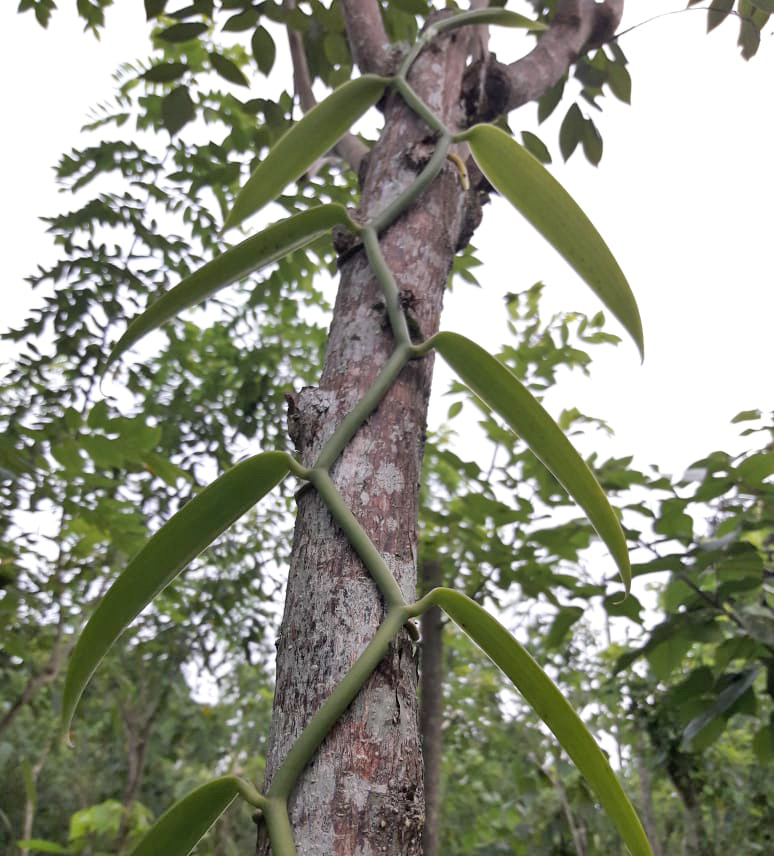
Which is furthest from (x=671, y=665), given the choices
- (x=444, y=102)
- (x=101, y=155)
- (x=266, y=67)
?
(x=101, y=155)

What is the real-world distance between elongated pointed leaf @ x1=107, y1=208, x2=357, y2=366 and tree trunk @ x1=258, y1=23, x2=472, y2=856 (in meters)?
0.04

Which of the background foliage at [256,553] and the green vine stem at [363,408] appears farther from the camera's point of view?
the background foliage at [256,553]

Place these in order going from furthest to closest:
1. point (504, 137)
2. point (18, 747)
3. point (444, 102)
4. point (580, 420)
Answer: point (18, 747) → point (580, 420) → point (444, 102) → point (504, 137)

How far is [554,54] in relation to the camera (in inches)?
27.4

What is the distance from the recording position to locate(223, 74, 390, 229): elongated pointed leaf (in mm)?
404

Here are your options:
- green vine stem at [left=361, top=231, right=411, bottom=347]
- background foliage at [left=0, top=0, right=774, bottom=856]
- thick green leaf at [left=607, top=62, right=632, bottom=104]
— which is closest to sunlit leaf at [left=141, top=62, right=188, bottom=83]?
background foliage at [left=0, top=0, right=774, bottom=856]

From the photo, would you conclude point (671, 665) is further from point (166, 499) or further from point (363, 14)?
point (166, 499)

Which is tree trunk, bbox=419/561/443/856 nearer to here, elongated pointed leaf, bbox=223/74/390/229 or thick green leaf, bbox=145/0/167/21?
elongated pointed leaf, bbox=223/74/390/229

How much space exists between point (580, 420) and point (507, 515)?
10.5 inches

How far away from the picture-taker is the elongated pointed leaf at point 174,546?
292mm

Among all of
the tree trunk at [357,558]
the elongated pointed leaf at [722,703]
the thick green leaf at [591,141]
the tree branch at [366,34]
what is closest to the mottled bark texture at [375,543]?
the tree trunk at [357,558]

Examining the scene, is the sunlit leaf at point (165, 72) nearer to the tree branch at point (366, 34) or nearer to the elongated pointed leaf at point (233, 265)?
the tree branch at point (366, 34)

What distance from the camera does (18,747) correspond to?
6.55 feet

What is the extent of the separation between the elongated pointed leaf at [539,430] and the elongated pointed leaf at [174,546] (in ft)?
0.30
